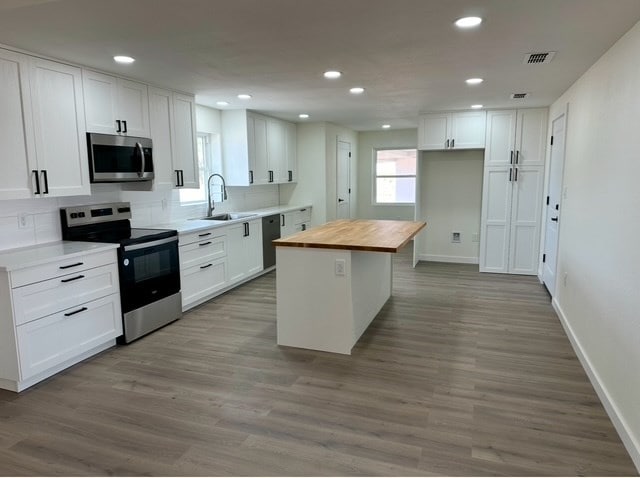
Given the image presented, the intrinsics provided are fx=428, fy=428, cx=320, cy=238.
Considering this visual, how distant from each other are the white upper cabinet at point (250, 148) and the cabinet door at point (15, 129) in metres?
3.03

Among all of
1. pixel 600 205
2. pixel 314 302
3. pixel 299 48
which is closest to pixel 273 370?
pixel 314 302

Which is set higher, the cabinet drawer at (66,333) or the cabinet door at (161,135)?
the cabinet door at (161,135)

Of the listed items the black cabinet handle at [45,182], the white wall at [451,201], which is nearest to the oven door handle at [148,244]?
the black cabinet handle at [45,182]

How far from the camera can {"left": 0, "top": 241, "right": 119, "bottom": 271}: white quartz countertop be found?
278 cm

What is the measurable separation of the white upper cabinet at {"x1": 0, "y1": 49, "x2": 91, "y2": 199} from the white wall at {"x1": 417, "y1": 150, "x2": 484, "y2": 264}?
481cm

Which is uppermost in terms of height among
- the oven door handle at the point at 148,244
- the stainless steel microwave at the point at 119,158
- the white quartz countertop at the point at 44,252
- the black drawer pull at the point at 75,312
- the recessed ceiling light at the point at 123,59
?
the recessed ceiling light at the point at 123,59

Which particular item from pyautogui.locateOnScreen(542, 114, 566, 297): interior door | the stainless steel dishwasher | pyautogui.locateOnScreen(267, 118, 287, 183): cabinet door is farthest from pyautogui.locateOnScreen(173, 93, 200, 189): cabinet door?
pyautogui.locateOnScreen(542, 114, 566, 297): interior door

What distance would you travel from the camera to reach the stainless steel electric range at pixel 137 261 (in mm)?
3621

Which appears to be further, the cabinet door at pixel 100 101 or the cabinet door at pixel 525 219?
the cabinet door at pixel 525 219

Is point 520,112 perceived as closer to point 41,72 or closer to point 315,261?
point 315,261

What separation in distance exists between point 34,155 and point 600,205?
4101 mm

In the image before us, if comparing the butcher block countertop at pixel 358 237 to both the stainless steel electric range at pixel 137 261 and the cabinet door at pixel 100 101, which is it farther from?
the cabinet door at pixel 100 101

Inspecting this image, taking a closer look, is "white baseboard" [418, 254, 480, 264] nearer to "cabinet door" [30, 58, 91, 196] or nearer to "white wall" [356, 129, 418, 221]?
"white wall" [356, 129, 418, 221]

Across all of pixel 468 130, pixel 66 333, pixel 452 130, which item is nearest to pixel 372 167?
pixel 452 130
